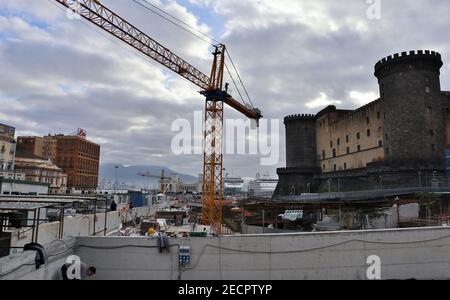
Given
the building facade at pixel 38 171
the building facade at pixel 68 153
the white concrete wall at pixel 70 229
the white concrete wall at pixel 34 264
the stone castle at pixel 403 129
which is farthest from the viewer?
the building facade at pixel 68 153

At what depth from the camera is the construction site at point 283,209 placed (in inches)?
461

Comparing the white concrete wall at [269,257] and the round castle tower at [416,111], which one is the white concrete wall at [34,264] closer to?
the white concrete wall at [269,257]

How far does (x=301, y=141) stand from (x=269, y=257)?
226ft

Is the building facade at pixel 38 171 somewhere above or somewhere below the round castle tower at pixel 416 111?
below

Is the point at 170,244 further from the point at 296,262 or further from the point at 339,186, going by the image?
the point at 339,186

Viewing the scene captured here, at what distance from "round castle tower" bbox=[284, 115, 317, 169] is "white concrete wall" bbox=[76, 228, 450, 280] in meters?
65.8

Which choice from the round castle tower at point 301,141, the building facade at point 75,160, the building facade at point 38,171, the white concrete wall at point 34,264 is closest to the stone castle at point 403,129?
the round castle tower at point 301,141

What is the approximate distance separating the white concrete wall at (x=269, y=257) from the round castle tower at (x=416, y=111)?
123 feet

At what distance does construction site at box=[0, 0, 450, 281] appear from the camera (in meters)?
11.7

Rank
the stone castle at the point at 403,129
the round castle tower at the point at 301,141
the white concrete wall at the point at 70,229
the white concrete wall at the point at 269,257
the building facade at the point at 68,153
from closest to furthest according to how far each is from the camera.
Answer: the white concrete wall at the point at 269,257
the white concrete wall at the point at 70,229
the stone castle at the point at 403,129
the round castle tower at the point at 301,141
the building facade at the point at 68,153

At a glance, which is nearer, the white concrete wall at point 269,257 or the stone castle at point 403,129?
the white concrete wall at point 269,257

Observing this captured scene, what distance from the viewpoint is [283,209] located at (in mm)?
25109

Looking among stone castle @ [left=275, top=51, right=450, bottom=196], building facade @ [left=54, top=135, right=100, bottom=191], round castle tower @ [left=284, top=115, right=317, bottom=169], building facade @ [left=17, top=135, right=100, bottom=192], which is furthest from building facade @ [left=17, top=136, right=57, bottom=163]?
stone castle @ [left=275, top=51, right=450, bottom=196]
